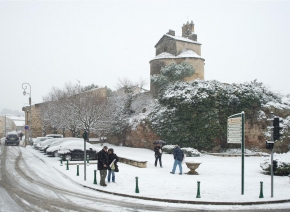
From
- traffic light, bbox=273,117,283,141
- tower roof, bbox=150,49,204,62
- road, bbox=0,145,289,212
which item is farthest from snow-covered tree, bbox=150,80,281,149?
traffic light, bbox=273,117,283,141

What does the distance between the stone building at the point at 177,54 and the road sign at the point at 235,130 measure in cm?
2739

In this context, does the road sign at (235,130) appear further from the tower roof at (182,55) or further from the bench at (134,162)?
the tower roof at (182,55)

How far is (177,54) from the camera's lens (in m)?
42.1

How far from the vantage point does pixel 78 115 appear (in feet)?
108

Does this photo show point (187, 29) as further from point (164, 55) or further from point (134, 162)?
point (134, 162)

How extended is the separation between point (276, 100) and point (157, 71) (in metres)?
A: 17.2

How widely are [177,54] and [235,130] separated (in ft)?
104

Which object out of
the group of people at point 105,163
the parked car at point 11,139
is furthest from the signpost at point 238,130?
the parked car at point 11,139

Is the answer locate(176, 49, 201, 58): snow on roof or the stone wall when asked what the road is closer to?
the stone wall

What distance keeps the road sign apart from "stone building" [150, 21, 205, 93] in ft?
89.9

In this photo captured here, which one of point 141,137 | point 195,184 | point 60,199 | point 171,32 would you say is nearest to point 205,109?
point 141,137

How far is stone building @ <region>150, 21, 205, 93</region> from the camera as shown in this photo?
40781 mm

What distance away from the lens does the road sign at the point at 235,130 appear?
11.1 metres

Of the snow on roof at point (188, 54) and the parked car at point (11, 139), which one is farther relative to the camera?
the parked car at point (11, 139)
